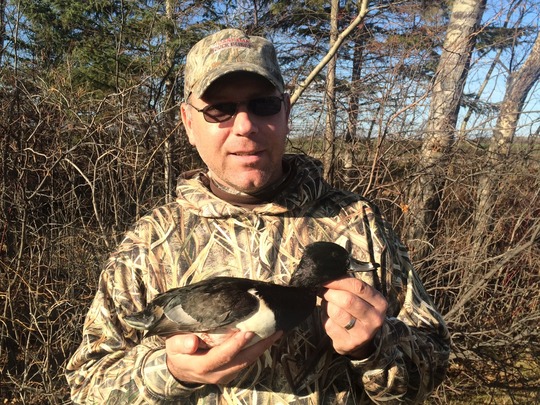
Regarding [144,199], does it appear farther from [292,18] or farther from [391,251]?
[292,18]

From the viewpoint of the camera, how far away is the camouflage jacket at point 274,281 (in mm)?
1521

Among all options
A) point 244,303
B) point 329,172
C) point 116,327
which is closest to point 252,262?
point 244,303

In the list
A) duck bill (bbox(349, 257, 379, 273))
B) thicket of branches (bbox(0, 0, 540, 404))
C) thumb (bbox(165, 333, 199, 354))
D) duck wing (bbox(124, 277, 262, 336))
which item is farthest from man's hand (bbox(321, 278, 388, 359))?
thicket of branches (bbox(0, 0, 540, 404))

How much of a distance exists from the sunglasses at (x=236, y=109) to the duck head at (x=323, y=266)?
582 mm

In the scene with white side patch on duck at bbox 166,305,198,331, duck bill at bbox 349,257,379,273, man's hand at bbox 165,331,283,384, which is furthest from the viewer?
duck bill at bbox 349,257,379,273

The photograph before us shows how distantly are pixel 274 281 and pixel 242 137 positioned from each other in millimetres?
565

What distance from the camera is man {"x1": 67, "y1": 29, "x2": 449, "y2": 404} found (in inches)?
59.8

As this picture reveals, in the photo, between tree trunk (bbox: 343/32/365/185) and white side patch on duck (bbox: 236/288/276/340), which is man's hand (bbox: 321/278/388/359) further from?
tree trunk (bbox: 343/32/365/185)

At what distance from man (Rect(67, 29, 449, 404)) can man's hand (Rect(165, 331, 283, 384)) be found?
3 cm

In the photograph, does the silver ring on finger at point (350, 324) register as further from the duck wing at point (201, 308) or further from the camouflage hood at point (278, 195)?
the camouflage hood at point (278, 195)

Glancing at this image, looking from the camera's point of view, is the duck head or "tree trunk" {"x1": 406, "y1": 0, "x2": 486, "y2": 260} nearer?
the duck head

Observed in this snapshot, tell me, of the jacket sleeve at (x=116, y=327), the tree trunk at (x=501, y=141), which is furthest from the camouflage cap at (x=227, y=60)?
the tree trunk at (x=501, y=141)

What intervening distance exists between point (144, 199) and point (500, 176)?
4514 millimetres

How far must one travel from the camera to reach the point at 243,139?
1723mm
